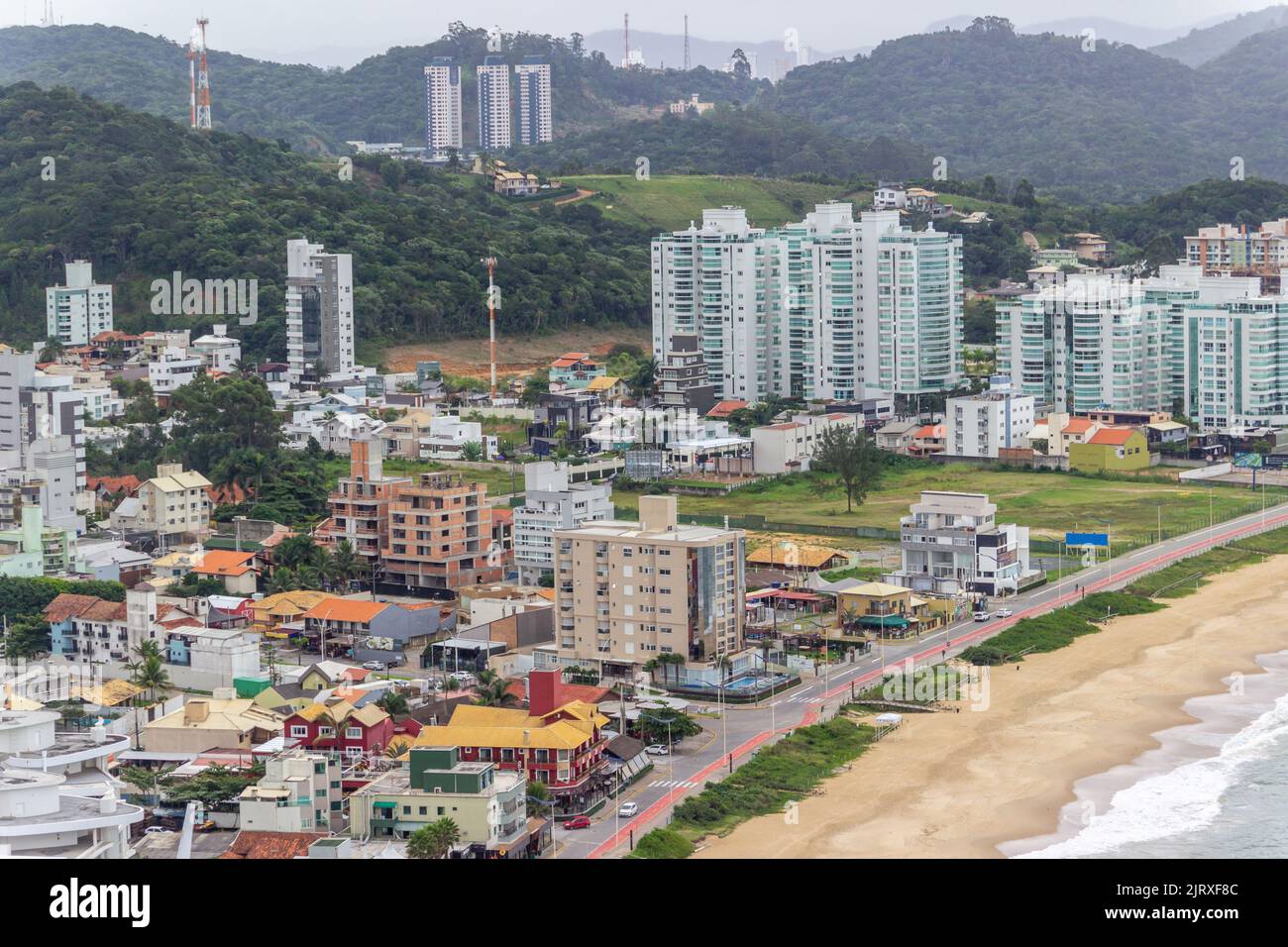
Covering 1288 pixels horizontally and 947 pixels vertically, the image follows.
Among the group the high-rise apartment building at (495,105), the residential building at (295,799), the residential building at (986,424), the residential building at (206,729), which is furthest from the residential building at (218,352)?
the high-rise apartment building at (495,105)

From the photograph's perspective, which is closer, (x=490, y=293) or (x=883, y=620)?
(x=883, y=620)

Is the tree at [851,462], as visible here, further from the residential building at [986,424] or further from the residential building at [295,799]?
the residential building at [295,799]

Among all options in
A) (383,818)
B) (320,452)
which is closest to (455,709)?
(383,818)

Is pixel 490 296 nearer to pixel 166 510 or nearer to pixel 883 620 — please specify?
pixel 166 510

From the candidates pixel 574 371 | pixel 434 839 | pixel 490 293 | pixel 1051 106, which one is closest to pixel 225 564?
pixel 434 839

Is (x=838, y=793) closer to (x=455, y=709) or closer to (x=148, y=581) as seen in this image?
(x=455, y=709)
